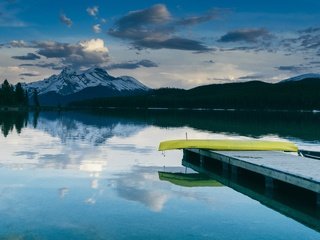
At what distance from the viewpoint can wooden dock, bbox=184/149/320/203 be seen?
48.1 feet

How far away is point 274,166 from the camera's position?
56.9ft

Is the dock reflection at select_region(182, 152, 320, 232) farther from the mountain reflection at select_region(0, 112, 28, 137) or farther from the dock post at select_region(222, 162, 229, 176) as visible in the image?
the mountain reflection at select_region(0, 112, 28, 137)

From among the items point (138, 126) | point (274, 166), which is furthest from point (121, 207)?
point (138, 126)

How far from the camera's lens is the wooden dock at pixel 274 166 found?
1465cm

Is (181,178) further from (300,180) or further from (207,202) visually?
(300,180)

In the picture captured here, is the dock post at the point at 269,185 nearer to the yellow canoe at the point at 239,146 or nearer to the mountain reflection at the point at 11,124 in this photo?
the yellow canoe at the point at 239,146

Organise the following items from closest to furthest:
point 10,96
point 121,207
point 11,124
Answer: point 121,207 < point 11,124 < point 10,96

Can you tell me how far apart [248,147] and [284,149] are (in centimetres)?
231

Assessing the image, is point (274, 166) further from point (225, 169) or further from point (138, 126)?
point (138, 126)

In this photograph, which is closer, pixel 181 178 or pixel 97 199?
pixel 97 199

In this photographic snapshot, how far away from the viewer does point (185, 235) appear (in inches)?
459

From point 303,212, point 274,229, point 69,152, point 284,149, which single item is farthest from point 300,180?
point 69,152

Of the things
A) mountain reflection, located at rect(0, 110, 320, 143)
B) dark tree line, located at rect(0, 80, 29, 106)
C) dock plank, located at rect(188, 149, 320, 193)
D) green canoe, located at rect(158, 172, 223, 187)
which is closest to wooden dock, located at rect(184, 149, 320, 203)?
dock plank, located at rect(188, 149, 320, 193)

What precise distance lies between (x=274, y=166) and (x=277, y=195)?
1.25m
